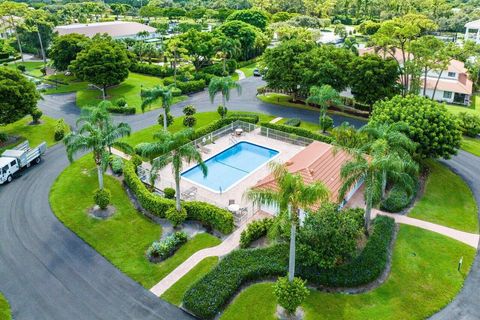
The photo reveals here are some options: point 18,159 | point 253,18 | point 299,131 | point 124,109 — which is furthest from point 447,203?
point 253,18

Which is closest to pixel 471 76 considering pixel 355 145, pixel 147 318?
pixel 355 145

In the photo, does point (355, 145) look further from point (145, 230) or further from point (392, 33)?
point (392, 33)

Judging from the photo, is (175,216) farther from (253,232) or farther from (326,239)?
(326,239)

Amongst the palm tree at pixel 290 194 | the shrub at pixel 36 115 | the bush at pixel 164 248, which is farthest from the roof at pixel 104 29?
the palm tree at pixel 290 194

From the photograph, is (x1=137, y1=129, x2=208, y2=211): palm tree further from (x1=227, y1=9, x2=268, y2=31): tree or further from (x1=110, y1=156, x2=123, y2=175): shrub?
(x1=227, y1=9, x2=268, y2=31): tree

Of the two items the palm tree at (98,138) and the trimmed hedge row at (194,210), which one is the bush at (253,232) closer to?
the trimmed hedge row at (194,210)

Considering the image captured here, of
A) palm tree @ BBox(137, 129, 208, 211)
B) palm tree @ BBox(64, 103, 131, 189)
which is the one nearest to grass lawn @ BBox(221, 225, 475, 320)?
palm tree @ BBox(137, 129, 208, 211)
